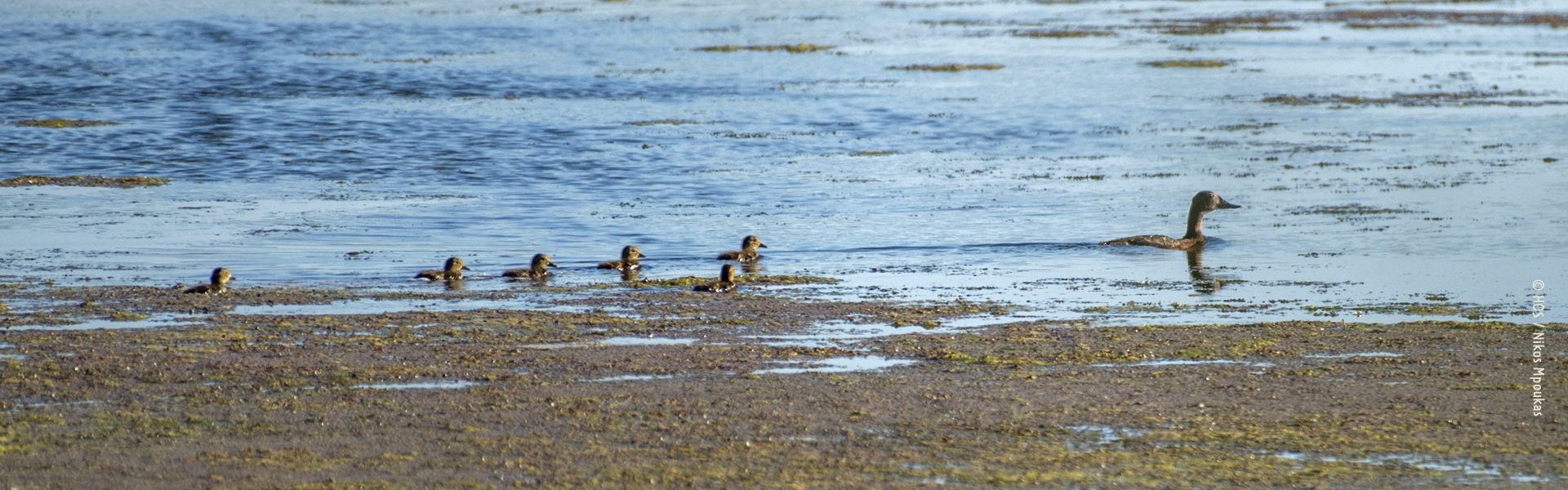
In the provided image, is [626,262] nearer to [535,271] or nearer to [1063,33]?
[535,271]

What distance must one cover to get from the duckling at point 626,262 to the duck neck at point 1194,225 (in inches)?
216

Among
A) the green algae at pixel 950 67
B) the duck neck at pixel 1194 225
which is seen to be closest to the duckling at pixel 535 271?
the duck neck at pixel 1194 225

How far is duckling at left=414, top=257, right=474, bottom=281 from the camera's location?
12219mm

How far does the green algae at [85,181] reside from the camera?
18766 millimetres

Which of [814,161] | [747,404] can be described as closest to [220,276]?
[747,404]

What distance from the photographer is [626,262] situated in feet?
43.2

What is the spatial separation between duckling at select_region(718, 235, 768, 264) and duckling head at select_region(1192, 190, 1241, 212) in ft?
14.8

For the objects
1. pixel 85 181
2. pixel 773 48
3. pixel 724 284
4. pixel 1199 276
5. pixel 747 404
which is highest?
pixel 773 48

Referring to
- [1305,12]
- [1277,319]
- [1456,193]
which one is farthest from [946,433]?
[1305,12]

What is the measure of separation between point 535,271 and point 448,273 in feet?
2.31

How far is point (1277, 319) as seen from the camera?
10562 millimetres

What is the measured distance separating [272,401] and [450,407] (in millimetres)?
883

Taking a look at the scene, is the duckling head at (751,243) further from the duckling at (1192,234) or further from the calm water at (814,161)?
the duckling at (1192,234)

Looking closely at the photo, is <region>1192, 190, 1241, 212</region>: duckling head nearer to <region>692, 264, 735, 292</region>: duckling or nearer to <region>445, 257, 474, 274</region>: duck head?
<region>692, 264, 735, 292</region>: duckling
